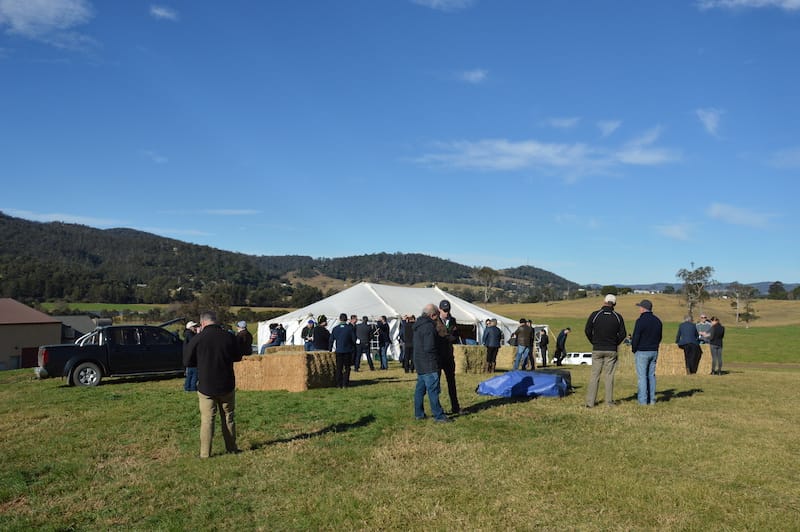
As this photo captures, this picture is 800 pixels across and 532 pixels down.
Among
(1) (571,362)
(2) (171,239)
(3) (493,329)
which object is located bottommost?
(1) (571,362)

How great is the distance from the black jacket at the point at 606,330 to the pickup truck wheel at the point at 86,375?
12283mm

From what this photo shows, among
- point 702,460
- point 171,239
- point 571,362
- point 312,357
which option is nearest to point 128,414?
point 312,357

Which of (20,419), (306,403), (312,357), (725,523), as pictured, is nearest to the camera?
(725,523)

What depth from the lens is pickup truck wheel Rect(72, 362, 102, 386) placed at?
612 inches

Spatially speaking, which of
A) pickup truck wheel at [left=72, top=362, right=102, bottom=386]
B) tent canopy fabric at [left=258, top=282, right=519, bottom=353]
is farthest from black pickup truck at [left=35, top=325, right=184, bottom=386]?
tent canopy fabric at [left=258, top=282, right=519, bottom=353]

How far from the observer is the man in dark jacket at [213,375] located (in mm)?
7211

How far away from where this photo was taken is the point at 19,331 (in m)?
41.9

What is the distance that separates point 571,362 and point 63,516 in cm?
2830

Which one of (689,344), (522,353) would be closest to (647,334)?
(689,344)

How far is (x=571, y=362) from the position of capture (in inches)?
1222

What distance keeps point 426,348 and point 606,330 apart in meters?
3.28

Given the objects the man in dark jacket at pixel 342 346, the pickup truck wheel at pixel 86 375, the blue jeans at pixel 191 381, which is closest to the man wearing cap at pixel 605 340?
the man in dark jacket at pixel 342 346

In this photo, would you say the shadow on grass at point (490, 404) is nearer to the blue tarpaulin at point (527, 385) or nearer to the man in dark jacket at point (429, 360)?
the blue tarpaulin at point (527, 385)

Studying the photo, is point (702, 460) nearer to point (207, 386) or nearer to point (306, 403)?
point (207, 386)
